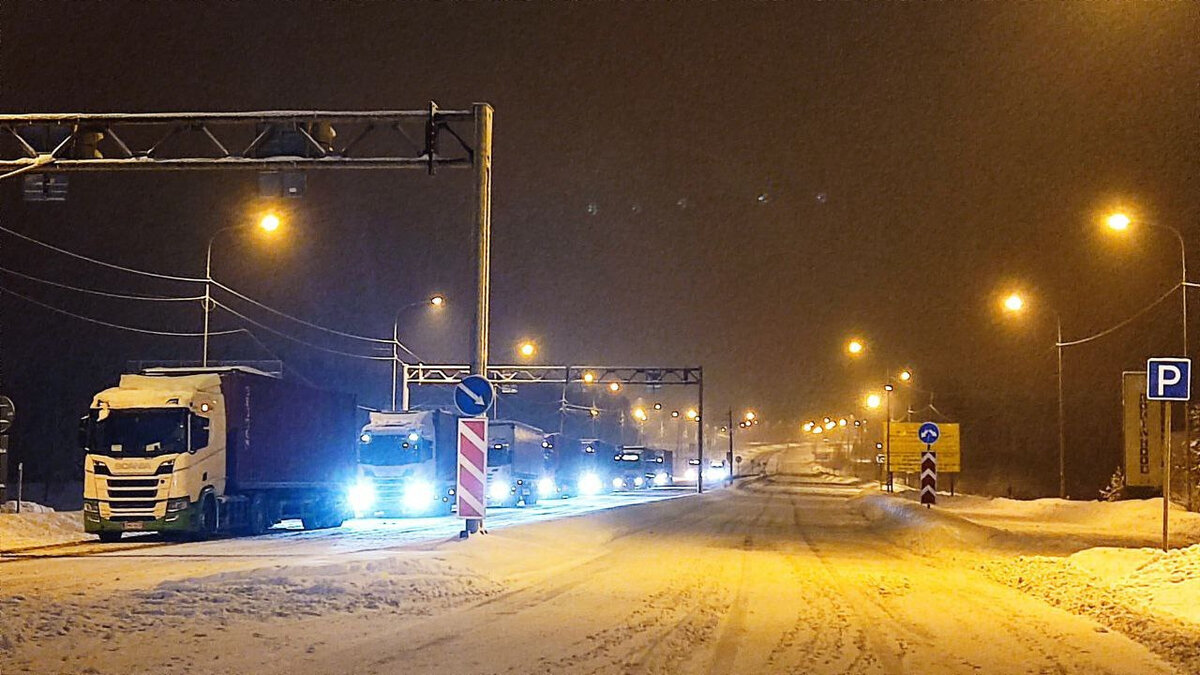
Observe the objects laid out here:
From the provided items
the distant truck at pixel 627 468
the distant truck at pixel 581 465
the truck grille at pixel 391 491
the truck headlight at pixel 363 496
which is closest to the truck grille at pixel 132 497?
the truck headlight at pixel 363 496

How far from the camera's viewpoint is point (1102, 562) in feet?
66.9

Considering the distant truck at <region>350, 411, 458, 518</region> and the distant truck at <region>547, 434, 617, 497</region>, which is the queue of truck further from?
the distant truck at <region>547, 434, 617, 497</region>

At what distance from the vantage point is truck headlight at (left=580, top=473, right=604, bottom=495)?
79.9 meters

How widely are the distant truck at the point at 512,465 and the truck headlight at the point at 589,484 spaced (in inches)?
730

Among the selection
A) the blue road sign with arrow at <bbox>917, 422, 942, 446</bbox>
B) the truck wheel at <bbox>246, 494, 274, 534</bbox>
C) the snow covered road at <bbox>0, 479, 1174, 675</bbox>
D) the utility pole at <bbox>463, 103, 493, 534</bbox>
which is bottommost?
the truck wheel at <bbox>246, 494, 274, 534</bbox>

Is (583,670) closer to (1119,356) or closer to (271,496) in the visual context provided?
(271,496)

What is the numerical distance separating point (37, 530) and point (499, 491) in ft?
79.4

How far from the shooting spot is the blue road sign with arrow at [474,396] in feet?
72.0

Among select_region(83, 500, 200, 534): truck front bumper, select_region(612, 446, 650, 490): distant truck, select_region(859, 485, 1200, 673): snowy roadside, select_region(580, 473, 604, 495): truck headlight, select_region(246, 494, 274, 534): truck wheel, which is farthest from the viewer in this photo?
select_region(612, 446, 650, 490): distant truck

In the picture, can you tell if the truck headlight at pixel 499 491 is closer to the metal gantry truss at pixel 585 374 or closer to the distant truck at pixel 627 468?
the metal gantry truss at pixel 585 374

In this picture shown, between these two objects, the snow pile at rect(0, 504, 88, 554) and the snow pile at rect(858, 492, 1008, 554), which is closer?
the snow pile at rect(0, 504, 88, 554)

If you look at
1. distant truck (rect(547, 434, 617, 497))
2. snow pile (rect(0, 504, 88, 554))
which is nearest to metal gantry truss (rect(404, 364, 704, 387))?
distant truck (rect(547, 434, 617, 497))

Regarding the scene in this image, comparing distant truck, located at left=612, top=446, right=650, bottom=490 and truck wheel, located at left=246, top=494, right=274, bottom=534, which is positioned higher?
truck wheel, located at left=246, top=494, right=274, bottom=534

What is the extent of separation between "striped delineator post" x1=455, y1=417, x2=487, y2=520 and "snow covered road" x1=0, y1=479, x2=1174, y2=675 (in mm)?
667
